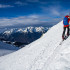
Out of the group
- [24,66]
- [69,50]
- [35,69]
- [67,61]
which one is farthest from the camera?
[24,66]

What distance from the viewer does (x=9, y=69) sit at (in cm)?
1614

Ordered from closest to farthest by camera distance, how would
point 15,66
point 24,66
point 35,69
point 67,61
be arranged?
point 67,61, point 35,69, point 24,66, point 15,66

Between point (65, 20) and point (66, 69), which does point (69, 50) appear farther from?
point (65, 20)

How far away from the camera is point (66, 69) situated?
8.58 meters

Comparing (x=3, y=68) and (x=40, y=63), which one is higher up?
(x=40, y=63)

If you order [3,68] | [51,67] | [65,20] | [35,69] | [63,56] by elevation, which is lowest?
[3,68]

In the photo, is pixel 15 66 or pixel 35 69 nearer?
pixel 35 69

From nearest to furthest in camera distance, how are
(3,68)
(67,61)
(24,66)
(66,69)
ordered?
1. (66,69)
2. (67,61)
3. (24,66)
4. (3,68)

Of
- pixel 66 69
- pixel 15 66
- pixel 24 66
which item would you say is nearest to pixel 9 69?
pixel 15 66

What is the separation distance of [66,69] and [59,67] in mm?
502

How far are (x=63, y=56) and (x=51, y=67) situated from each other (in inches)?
50.9

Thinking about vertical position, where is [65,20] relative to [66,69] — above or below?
above

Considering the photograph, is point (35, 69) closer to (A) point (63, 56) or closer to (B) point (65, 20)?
(A) point (63, 56)

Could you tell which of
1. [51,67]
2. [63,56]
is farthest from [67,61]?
[51,67]
